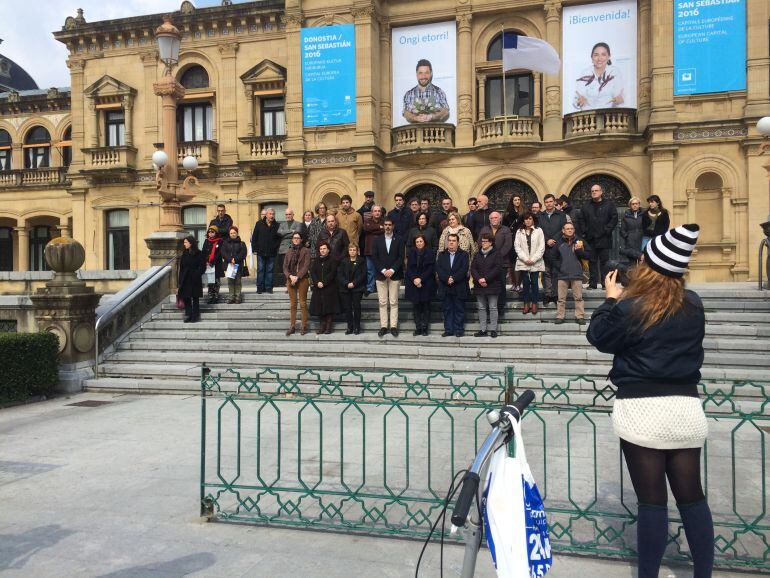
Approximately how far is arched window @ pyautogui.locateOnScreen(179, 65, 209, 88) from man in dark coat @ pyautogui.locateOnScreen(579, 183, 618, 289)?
2034 cm

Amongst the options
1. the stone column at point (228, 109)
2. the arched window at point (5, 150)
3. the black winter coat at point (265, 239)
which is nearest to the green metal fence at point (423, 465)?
the black winter coat at point (265, 239)

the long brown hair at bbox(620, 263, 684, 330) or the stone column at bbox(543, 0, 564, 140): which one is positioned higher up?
the stone column at bbox(543, 0, 564, 140)

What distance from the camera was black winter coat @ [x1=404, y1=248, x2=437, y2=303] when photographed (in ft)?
36.6

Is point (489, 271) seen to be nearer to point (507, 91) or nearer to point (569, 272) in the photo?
point (569, 272)

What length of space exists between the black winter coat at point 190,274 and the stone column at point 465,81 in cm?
1264

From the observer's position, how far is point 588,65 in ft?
69.3

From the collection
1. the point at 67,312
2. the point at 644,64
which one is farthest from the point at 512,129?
the point at 67,312

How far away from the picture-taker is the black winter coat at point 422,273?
439 inches

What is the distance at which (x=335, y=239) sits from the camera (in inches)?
467

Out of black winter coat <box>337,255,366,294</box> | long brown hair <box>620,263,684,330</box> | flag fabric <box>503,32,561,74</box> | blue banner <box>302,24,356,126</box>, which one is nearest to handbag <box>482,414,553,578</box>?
long brown hair <box>620,263,684,330</box>

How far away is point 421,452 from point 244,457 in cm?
195

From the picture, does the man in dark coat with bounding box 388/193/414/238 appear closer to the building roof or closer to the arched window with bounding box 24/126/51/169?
the arched window with bounding box 24/126/51/169

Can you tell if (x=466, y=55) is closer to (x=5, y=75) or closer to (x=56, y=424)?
(x=56, y=424)

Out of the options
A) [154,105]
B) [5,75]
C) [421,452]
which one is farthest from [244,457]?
[5,75]
